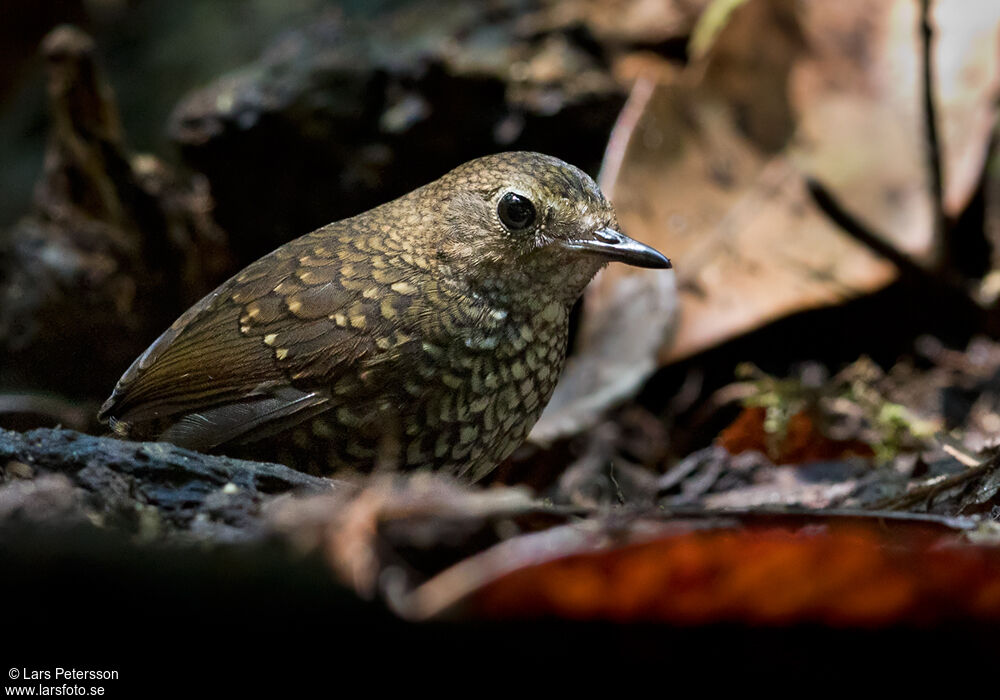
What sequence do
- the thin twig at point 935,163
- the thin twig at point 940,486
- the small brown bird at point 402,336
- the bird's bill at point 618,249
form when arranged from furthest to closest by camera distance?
1. the thin twig at point 935,163
2. the bird's bill at point 618,249
3. the small brown bird at point 402,336
4. the thin twig at point 940,486

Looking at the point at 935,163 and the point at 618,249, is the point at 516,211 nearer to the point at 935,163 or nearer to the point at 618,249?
the point at 618,249

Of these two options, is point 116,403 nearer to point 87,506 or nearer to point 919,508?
point 87,506

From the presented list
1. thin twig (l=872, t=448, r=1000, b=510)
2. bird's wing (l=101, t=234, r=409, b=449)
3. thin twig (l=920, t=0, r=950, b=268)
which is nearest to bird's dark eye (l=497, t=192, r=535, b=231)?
bird's wing (l=101, t=234, r=409, b=449)

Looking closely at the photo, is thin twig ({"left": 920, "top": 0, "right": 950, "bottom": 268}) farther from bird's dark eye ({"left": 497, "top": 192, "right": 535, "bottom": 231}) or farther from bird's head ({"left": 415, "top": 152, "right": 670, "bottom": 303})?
bird's dark eye ({"left": 497, "top": 192, "right": 535, "bottom": 231})

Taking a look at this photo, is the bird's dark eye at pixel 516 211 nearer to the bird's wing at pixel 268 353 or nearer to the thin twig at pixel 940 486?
the bird's wing at pixel 268 353

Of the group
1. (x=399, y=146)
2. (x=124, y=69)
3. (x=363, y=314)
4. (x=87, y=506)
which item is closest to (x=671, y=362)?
(x=399, y=146)

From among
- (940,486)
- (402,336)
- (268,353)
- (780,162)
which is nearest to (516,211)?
(402,336)

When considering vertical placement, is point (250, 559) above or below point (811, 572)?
above

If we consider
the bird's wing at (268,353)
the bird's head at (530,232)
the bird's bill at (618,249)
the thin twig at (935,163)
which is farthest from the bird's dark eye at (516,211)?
the thin twig at (935,163)
